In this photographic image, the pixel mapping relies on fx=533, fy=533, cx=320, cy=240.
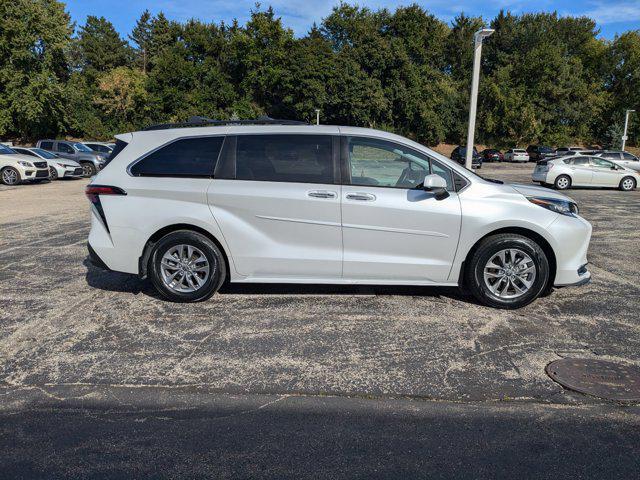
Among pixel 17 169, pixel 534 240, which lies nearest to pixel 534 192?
pixel 534 240

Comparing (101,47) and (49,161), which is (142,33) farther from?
(49,161)

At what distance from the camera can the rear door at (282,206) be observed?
5367mm

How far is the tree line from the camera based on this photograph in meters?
63.3

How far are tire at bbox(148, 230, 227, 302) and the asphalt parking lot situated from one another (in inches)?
6.8

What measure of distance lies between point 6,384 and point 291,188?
2951mm

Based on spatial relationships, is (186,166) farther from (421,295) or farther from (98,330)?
(421,295)

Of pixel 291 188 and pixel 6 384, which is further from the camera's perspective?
pixel 291 188

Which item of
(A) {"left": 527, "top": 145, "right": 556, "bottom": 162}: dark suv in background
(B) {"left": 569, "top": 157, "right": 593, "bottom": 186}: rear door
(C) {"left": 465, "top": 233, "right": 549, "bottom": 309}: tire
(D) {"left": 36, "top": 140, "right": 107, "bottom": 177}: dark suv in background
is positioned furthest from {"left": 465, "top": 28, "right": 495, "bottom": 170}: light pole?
(A) {"left": 527, "top": 145, "right": 556, "bottom": 162}: dark suv in background

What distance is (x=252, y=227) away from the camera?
5.44 meters

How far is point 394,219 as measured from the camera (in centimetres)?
532

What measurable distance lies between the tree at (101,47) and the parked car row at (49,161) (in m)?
49.0

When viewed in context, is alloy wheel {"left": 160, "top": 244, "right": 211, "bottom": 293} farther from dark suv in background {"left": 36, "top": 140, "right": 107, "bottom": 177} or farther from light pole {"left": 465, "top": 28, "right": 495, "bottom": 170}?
dark suv in background {"left": 36, "top": 140, "right": 107, "bottom": 177}

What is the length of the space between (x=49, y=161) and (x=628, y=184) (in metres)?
24.0

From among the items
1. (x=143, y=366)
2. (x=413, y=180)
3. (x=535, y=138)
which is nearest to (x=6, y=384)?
(x=143, y=366)
